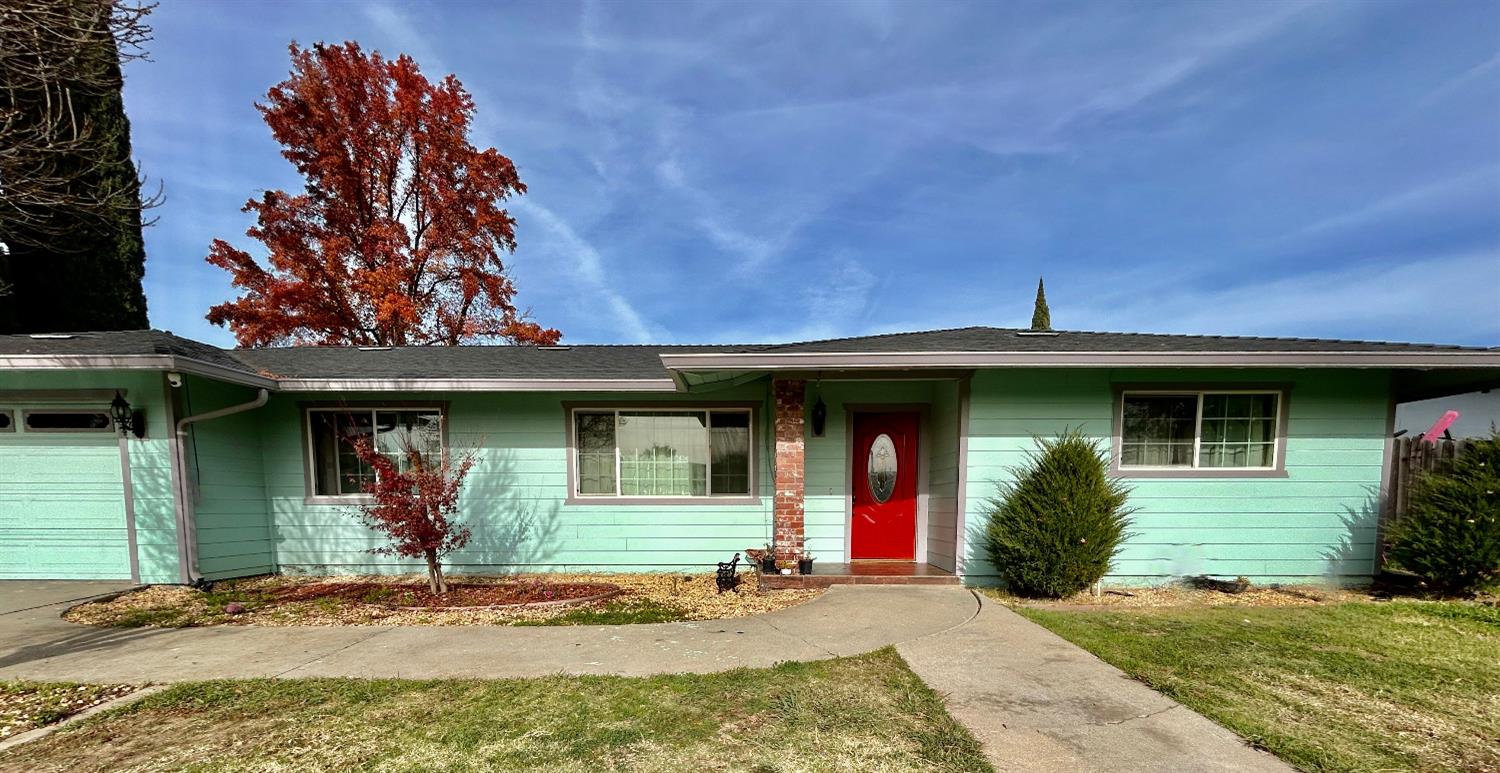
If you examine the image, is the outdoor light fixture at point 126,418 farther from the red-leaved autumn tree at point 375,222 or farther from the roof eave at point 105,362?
the red-leaved autumn tree at point 375,222

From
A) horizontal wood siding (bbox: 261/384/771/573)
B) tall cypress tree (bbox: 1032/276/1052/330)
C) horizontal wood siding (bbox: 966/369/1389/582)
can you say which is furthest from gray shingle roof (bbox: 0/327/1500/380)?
tall cypress tree (bbox: 1032/276/1052/330)

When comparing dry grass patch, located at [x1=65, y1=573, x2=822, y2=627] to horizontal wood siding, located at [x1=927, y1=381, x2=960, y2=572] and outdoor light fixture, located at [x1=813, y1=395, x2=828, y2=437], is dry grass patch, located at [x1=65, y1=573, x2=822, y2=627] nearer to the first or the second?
horizontal wood siding, located at [x1=927, y1=381, x2=960, y2=572]

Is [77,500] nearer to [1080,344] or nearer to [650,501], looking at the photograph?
[650,501]

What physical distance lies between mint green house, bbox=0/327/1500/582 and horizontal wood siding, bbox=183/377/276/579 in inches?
1.0

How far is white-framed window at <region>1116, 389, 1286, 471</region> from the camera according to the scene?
5934mm

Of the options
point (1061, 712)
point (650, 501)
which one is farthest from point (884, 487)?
point (1061, 712)

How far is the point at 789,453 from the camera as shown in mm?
5930

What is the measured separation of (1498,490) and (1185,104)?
6418 millimetres

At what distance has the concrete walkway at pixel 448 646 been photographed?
3676mm

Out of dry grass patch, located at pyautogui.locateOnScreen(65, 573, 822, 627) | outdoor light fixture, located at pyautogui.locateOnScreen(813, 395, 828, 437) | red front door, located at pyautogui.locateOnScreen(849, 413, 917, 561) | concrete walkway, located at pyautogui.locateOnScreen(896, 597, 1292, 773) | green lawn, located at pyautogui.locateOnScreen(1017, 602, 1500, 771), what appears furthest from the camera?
red front door, located at pyautogui.locateOnScreen(849, 413, 917, 561)

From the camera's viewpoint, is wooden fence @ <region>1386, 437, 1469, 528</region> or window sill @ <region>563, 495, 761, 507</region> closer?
wooden fence @ <region>1386, 437, 1469, 528</region>

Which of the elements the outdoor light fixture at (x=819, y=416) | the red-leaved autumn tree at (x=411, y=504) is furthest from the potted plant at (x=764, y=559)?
the red-leaved autumn tree at (x=411, y=504)

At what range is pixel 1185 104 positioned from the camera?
8.22 meters

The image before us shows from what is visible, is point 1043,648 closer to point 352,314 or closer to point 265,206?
point 352,314
